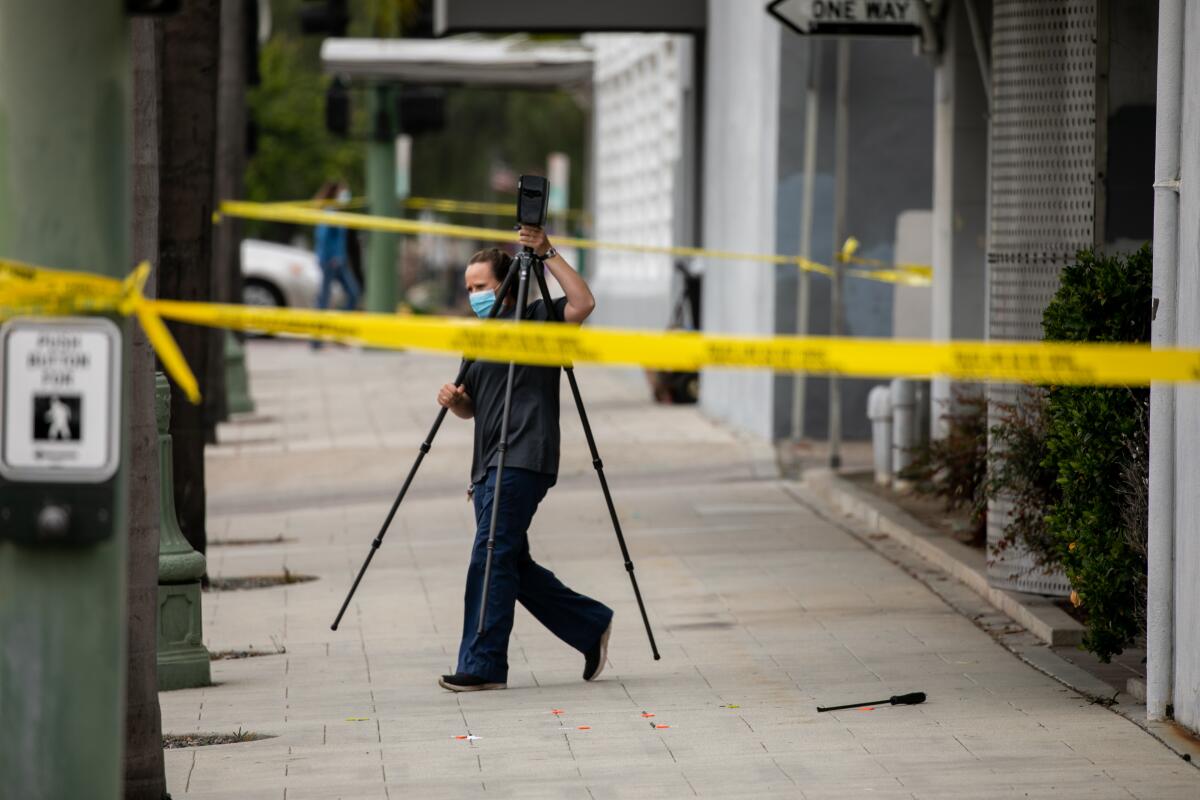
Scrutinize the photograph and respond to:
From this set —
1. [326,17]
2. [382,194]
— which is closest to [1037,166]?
[326,17]

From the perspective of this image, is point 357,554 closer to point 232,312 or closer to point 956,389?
point 956,389

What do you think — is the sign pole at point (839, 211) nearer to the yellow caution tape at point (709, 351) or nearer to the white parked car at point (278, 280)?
the yellow caution tape at point (709, 351)

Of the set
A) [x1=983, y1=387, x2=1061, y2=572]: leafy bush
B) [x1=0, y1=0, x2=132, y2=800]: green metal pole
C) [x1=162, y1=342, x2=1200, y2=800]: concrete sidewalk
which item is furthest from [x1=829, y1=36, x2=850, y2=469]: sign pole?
[x1=0, y1=0, x2=132, y2=800]: green metal pole

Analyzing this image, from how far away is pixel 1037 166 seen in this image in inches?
364

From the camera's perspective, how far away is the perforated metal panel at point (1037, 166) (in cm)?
912

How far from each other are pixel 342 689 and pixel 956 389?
517 cm

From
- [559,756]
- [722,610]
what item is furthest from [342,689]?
[722,610]

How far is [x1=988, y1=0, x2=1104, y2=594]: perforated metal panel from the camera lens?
912cm

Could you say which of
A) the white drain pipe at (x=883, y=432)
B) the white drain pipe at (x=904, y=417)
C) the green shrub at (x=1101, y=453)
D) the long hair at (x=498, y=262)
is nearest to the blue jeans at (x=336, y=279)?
the white drain pipe at (x=883, y=432)

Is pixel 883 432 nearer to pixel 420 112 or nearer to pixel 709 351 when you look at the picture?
pixel 709 351

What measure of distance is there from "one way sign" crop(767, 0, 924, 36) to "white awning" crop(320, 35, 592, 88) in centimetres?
1591

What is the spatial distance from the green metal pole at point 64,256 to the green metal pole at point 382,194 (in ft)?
82.7

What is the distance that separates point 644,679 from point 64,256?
4189mm

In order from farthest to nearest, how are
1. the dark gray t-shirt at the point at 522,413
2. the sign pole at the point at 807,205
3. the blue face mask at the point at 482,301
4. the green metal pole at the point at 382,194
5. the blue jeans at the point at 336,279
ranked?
1. the green metal pole at the point at 382,194
2. the blue jeans at the point at 336,279
3. the sign pole at the point at 807,205
4. the blue face mask at the point at 482,301
5. the dark gray t-shirt at the point at 522,413
